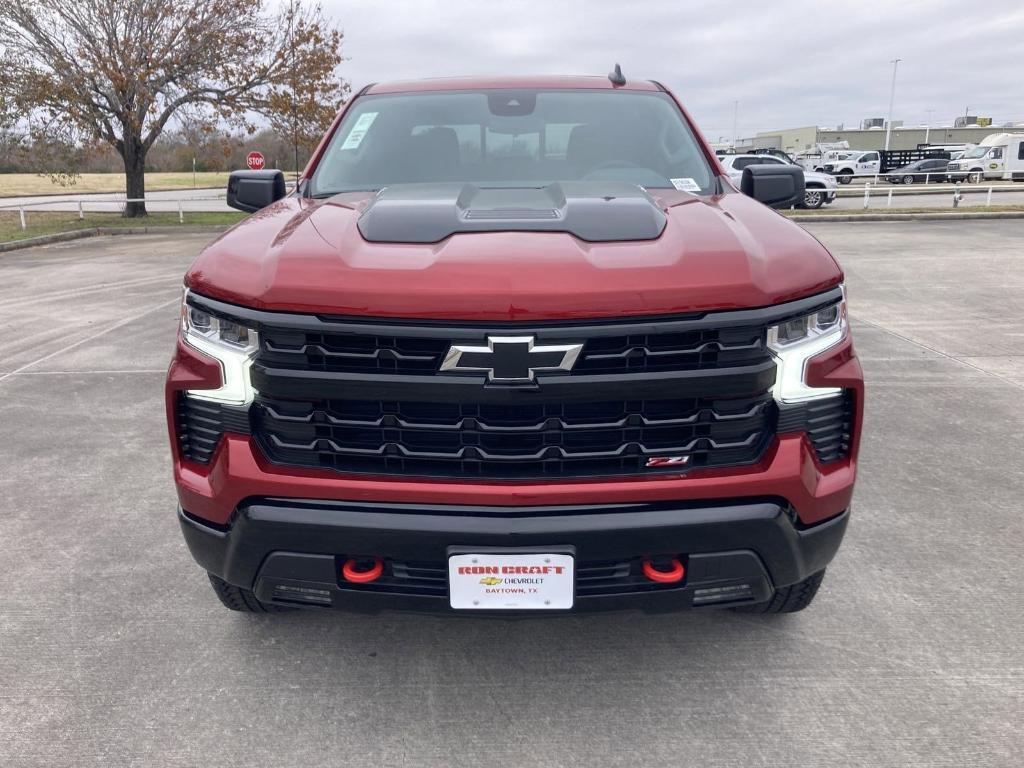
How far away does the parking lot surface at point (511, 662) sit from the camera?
2273 millimetres

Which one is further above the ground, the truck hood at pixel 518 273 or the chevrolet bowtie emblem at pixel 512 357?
the truck hood at pixel 518 273

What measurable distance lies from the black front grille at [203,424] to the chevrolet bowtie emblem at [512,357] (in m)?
0.62

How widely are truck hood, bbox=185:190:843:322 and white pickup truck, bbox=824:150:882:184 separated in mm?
42144

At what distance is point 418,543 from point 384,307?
59cm

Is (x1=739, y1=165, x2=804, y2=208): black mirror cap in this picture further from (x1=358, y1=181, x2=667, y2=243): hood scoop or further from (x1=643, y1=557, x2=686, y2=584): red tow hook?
(x1=643, y1=557, x2=686, y2=584): red tow hook

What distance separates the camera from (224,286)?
216 cm

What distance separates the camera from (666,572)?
2139 millimetres

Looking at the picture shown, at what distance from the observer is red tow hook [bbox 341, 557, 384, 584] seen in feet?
7.04

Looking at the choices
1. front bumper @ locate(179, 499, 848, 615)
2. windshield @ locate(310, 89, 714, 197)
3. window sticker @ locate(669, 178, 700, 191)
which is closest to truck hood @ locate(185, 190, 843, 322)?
front bumper @ locate(179, 499, 848, 615)

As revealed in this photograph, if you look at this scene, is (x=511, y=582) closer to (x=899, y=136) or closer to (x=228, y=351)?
(x=228, y=351)

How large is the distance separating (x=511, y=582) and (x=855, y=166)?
44.4 meters

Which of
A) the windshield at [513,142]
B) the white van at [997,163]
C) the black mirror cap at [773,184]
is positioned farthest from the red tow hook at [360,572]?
A: the white van at [997,163]

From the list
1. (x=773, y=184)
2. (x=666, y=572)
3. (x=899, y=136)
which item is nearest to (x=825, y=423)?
(x=666, y=572)

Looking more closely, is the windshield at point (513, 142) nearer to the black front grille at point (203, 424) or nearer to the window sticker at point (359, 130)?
the window sticker at point (359, 130)
